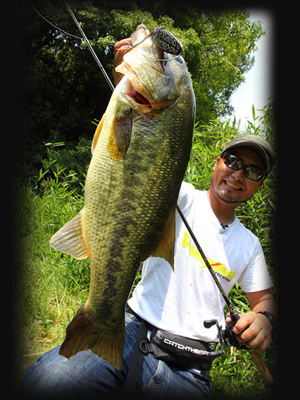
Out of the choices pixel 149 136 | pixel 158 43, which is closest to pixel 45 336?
pixel 149 136

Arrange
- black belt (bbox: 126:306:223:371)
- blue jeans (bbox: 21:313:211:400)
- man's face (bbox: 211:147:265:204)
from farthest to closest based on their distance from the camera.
→ man's face (bbox: 211:147:265:204) < black belt (bbox: 126:306:223:371) < blue jeans (bbox: 21:313:211:400)

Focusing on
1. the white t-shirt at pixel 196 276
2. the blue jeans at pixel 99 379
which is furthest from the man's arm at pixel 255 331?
the blue jeans at pixel 99 379

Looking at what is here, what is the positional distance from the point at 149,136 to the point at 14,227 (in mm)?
3528

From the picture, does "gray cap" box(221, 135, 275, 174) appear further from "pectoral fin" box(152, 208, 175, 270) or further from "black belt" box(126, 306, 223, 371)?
"black belt" box(126, 306, 223, 371)

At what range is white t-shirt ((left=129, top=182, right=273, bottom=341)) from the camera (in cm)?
219

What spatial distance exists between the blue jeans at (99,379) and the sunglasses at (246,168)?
61.8 inches

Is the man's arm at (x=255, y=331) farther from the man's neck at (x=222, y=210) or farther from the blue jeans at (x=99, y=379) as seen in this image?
the man's neck at (x=222, y=210)

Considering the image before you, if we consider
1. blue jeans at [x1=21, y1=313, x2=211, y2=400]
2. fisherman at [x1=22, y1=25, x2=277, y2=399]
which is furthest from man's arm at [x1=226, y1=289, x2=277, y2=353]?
blue jeans at [x1=21, y1=313, x2=211, y2=400]

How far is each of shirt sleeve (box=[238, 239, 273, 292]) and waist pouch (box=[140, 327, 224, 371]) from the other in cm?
59

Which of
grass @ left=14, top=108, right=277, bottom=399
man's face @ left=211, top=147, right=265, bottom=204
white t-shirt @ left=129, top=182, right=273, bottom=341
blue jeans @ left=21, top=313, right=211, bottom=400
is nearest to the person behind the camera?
blue jeans @ left=21, top=313, right=211, bottom=400

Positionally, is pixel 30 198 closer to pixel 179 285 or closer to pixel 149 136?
pixel 179 285

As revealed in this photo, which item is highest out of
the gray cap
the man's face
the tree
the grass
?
the tree

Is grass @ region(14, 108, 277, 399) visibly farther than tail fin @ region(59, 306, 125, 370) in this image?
Yes

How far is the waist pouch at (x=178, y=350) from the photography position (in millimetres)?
2066
